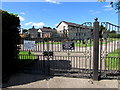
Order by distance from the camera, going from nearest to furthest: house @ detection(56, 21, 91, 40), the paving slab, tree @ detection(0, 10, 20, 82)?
the paving slab < tree @ detection(0, 10, 20, 82) < house @ detection(56, 21, 91, 40)

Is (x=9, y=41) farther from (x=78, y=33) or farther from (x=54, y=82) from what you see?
(x=78, y=33)

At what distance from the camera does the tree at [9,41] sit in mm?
4969

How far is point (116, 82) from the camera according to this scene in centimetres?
456

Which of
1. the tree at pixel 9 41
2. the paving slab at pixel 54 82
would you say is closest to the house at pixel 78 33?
the paving slab at pixel 54 82

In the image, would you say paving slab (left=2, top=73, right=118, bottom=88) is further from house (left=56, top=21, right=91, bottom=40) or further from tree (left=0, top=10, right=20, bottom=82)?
house (left=56, top=21, right=91, bottom=40)

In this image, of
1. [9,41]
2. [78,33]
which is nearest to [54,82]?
[78,33]

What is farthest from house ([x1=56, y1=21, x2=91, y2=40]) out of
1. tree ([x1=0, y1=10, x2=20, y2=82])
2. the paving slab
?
tree ([x1=0, y1=10, x2=20, y2=82])

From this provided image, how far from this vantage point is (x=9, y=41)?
17.4 ft

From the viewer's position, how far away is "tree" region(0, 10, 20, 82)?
196 inches

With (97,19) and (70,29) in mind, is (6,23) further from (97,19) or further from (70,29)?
(97,19)

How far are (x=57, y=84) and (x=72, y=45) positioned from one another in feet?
5.63

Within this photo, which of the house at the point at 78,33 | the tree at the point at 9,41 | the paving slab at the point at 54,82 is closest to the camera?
the paving slab at the point at 54,82

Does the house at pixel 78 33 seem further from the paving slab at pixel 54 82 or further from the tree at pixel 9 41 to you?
the tree at pixel 9 41

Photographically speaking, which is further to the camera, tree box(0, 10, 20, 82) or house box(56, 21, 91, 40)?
house box(56, 21, 91, 40)
